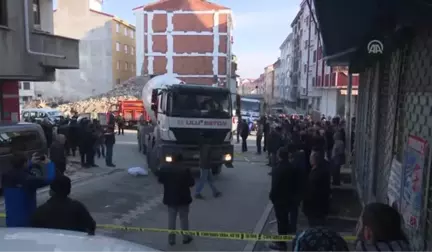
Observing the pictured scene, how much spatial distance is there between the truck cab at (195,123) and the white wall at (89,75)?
42.0 metres

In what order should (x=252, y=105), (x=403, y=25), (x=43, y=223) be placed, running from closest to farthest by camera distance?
(x=43, y=223) < (x=403, y=25) < (x=252, y=105)

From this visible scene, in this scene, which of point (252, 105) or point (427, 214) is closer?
point (427, 214)

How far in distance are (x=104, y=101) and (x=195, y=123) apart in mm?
33122

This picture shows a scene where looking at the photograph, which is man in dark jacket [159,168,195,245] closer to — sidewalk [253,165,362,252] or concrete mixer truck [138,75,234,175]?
sidewalk [253,165,362,252]

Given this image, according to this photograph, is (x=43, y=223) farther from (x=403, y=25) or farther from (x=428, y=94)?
(x=403, y=25)

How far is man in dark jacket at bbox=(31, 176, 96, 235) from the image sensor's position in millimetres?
4156

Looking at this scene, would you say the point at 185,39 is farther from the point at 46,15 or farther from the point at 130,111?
the point at 46,15

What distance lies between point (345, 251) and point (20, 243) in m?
1.82

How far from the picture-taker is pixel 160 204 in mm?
9922

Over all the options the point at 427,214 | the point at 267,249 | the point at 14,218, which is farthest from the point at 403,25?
the point at 14,218

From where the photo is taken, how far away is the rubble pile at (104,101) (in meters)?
41.9

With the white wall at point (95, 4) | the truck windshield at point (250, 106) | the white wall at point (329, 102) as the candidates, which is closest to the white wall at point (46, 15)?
the white wall at point (329, 102)

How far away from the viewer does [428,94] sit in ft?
14.2

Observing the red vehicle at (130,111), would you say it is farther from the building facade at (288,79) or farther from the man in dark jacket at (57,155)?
the building facade at (288,79)
